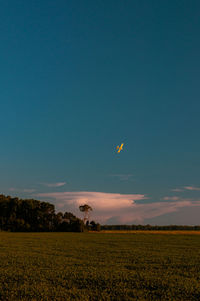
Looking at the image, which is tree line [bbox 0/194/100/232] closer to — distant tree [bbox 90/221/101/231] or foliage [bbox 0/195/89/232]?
foliage [bbox 0/195/89/232]

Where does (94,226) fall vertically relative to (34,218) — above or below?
below

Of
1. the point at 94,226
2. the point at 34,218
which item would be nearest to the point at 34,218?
the point at 34,218

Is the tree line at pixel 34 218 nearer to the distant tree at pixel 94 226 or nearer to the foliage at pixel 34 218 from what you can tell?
the foliage at pixel 34 218

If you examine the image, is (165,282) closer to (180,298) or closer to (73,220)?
(180,298)

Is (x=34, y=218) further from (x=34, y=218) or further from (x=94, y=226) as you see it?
(x=94, y=226)


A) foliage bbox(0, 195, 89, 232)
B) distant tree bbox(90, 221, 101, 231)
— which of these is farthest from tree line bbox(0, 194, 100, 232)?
distant tree bbox(90, 221, 101, 231)

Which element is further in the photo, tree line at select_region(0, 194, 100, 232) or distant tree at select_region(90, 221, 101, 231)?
distant tree at select_region(90, 221, 101, 231)

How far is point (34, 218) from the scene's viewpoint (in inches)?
4045

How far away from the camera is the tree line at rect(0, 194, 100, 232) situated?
10031cm

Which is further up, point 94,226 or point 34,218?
point 34,218

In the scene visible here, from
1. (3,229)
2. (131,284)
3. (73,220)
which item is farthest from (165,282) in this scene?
(3,229)

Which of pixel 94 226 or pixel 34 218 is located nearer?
pixel 34 218

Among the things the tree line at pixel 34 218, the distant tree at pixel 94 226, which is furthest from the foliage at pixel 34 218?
the distant tree at pixel 94 226

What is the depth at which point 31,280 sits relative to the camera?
42.2 ft
